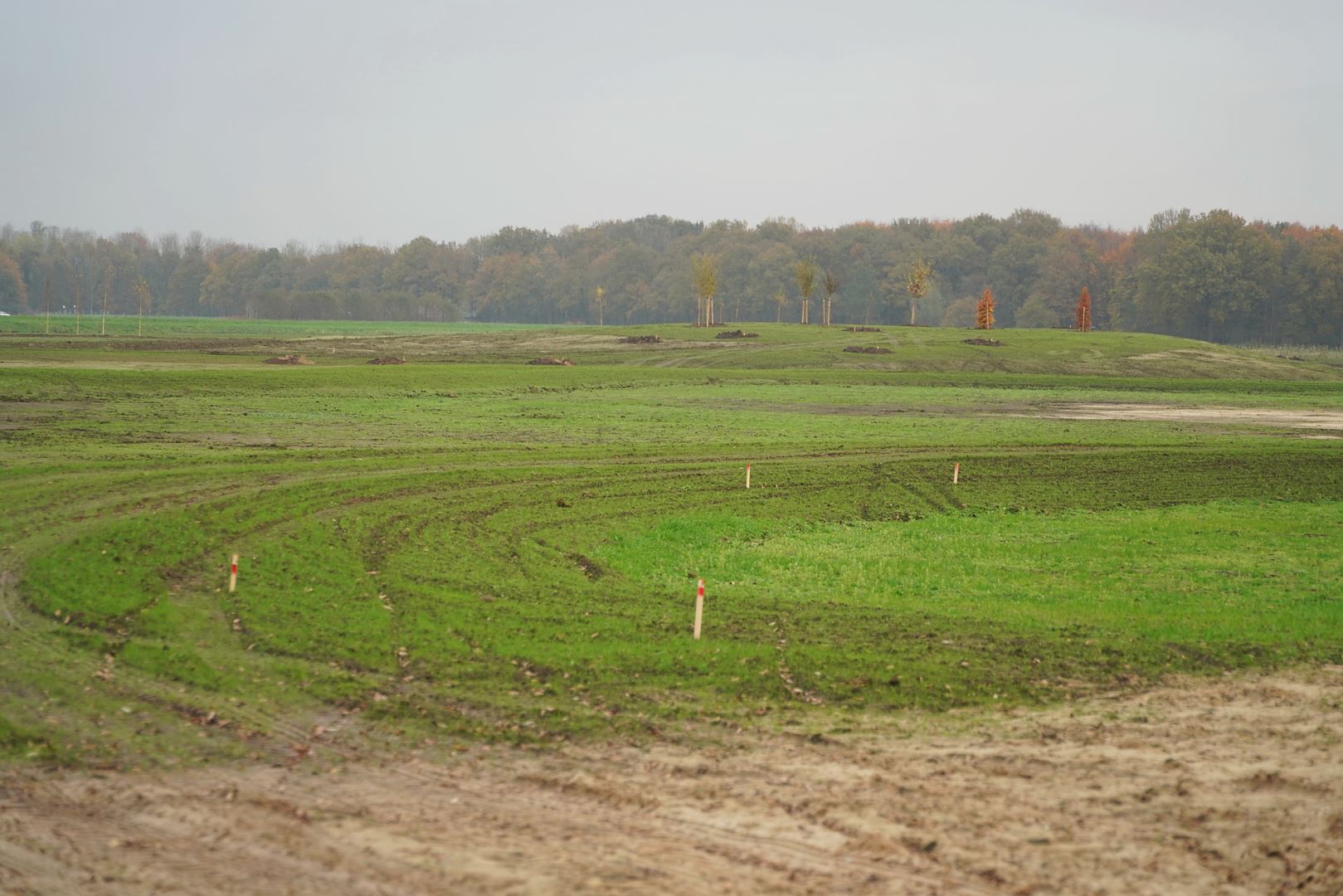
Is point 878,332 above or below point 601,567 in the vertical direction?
above

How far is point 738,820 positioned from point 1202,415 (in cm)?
4790

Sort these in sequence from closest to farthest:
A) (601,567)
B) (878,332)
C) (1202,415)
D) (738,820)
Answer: (738,820), (601,567), (1202,415), (878,332)

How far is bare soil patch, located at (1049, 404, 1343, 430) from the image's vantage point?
48.7 meters

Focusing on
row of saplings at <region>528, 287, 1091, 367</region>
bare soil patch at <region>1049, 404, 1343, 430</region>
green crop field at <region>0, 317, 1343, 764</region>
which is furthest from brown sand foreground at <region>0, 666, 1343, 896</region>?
row of saplings at <region>528, 287, 1091, 367</region>

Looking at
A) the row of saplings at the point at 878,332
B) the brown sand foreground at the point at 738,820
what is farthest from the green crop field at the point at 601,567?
the row of saplings at the point at 878,332

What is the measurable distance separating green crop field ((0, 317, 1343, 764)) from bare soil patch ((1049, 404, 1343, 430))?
1.68m

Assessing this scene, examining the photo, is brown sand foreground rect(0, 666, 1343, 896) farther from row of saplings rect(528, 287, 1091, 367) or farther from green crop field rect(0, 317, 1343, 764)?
row of saplings rect(528, 287, 1091, 367)

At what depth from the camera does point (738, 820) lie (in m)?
9.43

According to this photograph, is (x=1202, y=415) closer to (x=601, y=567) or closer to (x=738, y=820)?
(x=601, y=567)

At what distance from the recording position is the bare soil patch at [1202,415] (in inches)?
1917

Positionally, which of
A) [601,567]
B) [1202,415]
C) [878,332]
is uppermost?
→ [878,332]

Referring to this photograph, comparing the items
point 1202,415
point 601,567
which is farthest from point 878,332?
point 601,567

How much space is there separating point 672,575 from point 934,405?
36480 millimetres

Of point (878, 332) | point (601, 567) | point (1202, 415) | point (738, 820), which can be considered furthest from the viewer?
point (878, 332)
